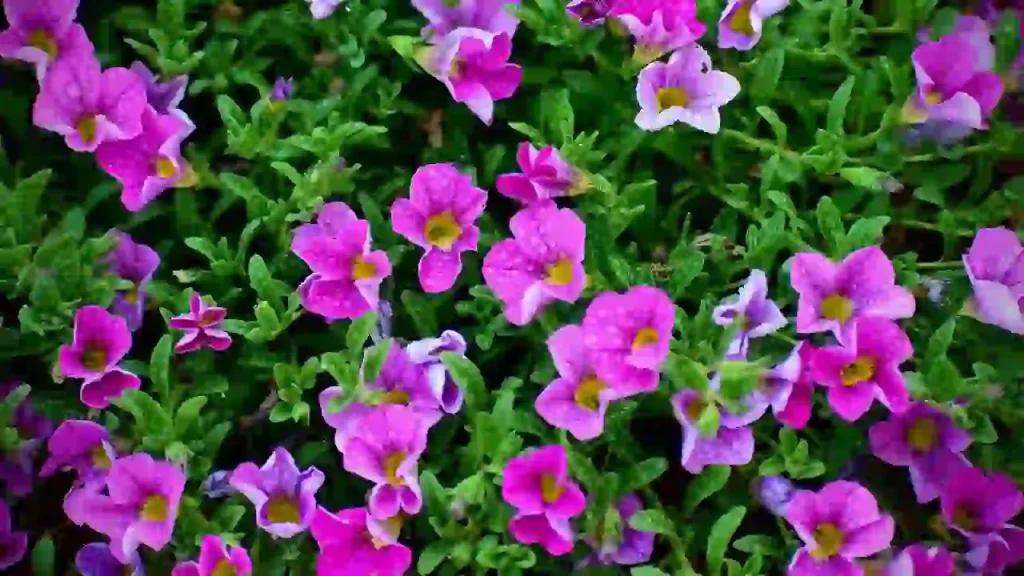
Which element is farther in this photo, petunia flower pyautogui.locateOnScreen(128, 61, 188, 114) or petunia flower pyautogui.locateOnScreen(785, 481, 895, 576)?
petunia flower pyautogui.locateOnScreen(128, 61, 188, 114)

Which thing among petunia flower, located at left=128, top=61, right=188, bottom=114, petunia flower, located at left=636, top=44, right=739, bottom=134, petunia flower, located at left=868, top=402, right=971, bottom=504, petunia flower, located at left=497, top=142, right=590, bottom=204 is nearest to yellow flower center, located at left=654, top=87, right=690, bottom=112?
petunia flower, located at left=636, top=44, right=739, bottom=134

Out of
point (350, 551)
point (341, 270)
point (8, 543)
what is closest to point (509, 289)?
point (341, 270)

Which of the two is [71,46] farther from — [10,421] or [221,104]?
[10,421]

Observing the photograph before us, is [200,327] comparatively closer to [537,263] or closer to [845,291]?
[537,263]

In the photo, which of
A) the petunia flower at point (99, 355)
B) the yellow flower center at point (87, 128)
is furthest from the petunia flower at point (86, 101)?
the petunia flower at point (99, 355)

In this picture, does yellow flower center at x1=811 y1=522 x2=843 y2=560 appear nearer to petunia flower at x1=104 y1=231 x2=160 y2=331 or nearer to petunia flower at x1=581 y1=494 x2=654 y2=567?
petunia flower at x1=581 y1=494 x2=654 y2=567

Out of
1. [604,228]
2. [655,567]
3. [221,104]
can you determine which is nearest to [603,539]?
[655,567]
